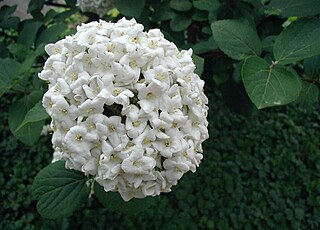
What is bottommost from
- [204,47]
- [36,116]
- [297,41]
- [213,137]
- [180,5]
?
[213,137]

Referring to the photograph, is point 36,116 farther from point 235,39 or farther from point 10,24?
point 10,24

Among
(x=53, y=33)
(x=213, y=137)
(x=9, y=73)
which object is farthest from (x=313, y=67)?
(x=213, y=137)

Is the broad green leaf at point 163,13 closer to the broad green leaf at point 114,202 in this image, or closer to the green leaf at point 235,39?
the green leaf at point 235,39

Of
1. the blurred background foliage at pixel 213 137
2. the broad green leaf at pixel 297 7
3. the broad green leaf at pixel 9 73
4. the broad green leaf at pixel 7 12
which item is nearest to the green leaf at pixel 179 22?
the blurred background foliage at pixel 213 137

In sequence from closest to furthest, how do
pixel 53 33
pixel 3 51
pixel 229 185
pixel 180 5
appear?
pixel 53 33 < pixel 180 5 < pixel 3 51 < pixel 229 185

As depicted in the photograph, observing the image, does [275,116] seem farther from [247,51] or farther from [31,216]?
[247,51]

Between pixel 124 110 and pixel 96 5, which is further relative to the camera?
pixel 96 5

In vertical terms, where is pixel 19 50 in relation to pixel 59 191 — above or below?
above

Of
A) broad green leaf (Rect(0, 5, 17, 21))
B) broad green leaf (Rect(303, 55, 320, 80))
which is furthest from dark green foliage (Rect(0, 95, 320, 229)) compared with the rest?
broad green leaf (Rect(303, 55, 320, 80))
